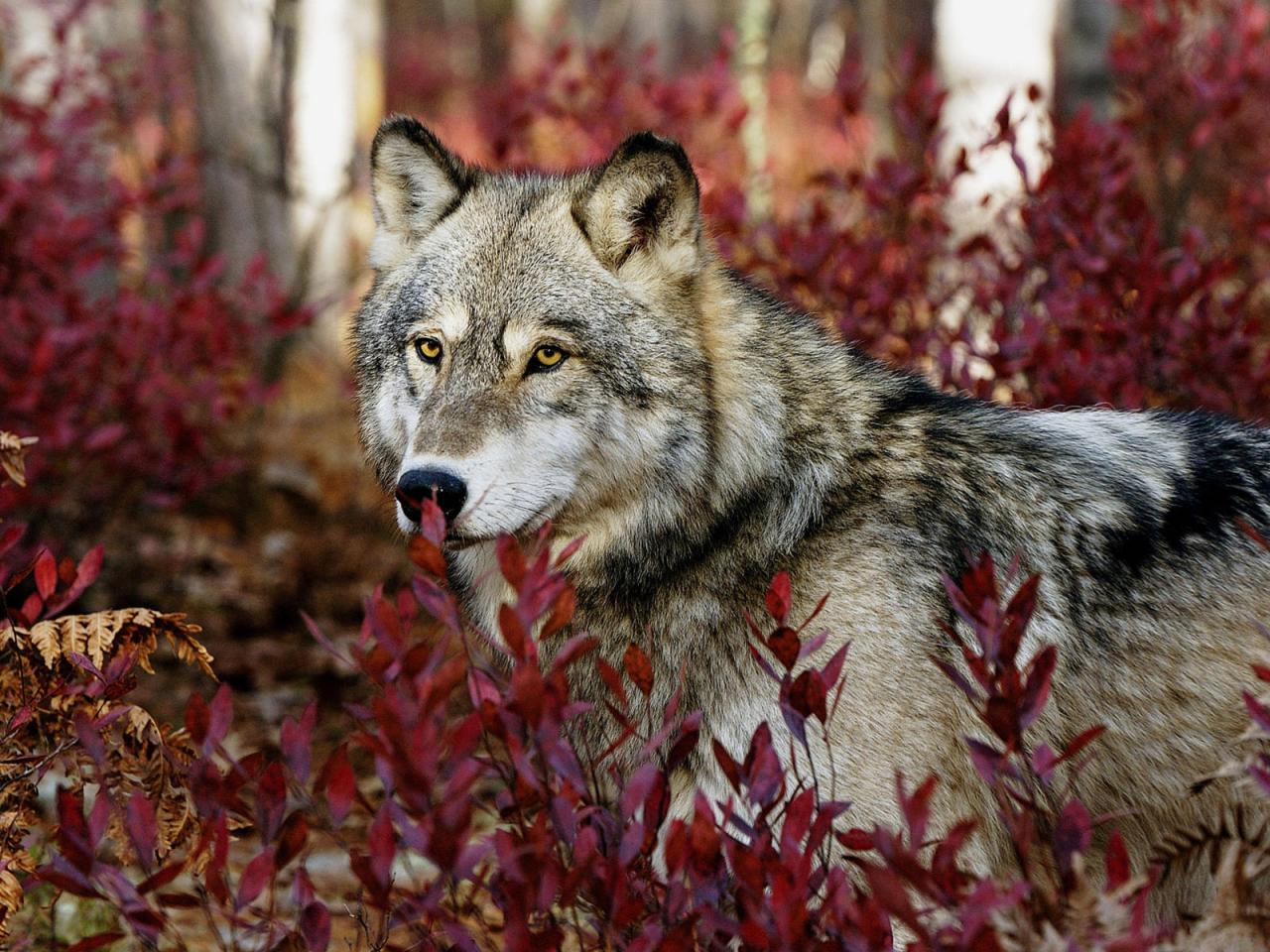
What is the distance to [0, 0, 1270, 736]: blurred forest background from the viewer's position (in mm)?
4797

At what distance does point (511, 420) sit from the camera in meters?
3.13

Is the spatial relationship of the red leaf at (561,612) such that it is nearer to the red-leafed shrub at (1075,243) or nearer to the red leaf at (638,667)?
the red leaf at (638,667)

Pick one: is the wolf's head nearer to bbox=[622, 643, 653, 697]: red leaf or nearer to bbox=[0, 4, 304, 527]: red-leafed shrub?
bbox=[622, 643, 653, 697]: red leaf

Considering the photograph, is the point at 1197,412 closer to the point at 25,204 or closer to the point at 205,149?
the point at 25,204

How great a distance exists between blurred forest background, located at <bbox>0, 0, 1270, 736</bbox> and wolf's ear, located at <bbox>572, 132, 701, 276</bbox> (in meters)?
0.99

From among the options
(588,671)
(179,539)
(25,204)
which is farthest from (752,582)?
(179,539)

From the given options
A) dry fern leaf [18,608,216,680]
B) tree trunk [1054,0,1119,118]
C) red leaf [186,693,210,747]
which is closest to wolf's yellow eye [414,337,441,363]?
dry fern leaf [18,608,216,680]

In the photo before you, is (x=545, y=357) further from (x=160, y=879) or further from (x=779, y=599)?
(x=160, y=879)

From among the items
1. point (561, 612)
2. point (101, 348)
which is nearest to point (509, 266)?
point (561, 612)

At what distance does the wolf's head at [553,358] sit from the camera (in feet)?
10.0

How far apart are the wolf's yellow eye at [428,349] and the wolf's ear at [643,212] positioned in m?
0.49

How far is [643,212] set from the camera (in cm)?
338

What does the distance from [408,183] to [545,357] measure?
88 centimetres

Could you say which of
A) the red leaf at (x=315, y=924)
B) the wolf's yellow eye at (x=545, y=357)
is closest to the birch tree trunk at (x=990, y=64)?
the wolf's yellow eye at (x=545, y=357)
